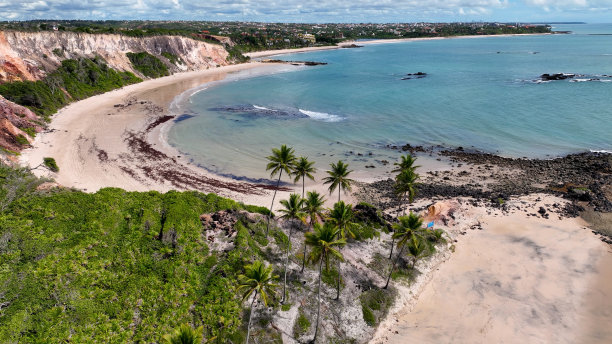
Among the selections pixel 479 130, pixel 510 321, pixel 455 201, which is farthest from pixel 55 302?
pixel 479 130

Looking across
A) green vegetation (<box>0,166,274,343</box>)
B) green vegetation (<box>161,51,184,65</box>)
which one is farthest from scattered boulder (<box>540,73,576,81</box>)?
green vegetation (<box>161,51,184,65</box>)

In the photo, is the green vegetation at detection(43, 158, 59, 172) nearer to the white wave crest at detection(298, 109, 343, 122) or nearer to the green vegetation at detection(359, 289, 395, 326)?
the green vegetation at detection(359, 289, 395, 326)

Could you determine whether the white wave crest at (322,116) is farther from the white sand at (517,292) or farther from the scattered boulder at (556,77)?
the scattered boulder at (556,77)

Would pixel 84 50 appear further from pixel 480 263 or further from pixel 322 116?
pixel 480 263

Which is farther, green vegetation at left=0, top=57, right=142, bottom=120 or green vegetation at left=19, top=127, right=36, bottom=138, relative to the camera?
green vegetation at left=0, top=57, right=142, bottom=120

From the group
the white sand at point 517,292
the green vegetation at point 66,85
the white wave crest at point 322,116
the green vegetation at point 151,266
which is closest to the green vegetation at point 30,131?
the green vegetation at point 66,85

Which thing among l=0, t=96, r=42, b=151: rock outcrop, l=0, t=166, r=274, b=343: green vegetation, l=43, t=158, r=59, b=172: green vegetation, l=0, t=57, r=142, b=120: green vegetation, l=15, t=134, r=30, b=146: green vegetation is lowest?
l=0, t=166, r=274, b=343: green vegetation

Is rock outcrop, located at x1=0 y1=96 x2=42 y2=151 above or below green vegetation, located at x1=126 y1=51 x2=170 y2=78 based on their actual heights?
below
